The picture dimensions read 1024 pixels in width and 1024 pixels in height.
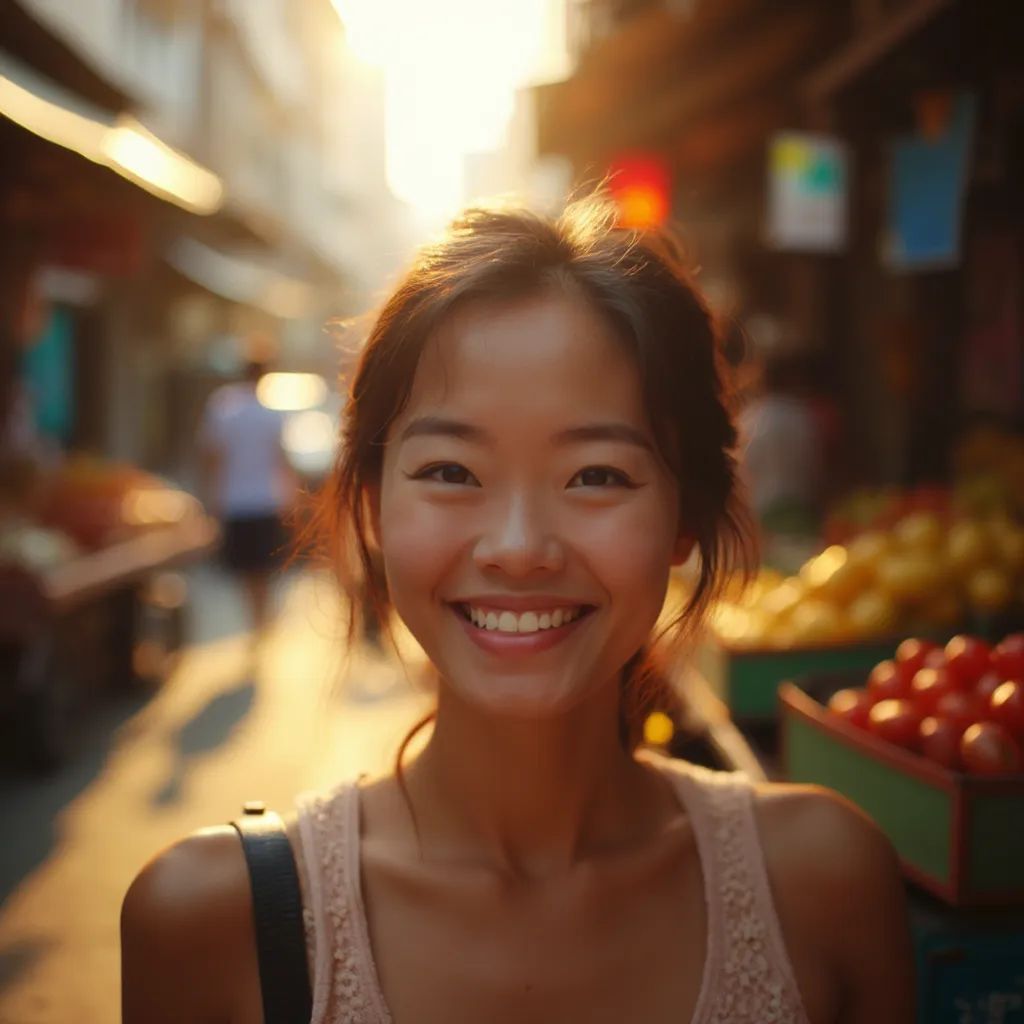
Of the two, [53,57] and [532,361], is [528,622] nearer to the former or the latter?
[532,361]

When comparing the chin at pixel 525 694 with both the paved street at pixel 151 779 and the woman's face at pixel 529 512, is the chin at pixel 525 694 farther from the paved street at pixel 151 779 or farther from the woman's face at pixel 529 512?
the paved street at pixel 151 779

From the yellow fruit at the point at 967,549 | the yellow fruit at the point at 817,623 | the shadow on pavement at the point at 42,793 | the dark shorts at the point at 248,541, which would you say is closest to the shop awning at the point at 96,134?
the dark shorts at the point at 248,541

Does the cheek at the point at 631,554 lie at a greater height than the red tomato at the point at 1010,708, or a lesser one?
greater

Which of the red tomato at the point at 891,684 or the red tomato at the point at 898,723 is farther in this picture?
the red tomato at the point at 891,684

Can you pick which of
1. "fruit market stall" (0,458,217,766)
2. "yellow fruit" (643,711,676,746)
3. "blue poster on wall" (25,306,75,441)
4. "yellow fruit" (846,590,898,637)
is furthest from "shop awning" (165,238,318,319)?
"yellow fruit" (643,711,676,746)

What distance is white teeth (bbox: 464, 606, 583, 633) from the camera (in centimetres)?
142

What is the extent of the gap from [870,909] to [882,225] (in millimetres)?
6678

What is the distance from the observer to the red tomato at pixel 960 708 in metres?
2.05

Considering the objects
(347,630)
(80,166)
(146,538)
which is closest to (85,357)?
(146,538)

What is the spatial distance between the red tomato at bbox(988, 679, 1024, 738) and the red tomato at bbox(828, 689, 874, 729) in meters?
0.28

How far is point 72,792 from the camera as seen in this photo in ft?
18.2

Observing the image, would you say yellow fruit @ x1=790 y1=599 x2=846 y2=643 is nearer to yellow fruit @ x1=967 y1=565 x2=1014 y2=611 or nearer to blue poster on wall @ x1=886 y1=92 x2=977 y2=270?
yellow fruit @ x1=967 y1=565 x2=1014 y2=611

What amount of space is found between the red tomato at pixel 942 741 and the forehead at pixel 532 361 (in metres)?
0.94

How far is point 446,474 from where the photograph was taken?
4.83 feet
